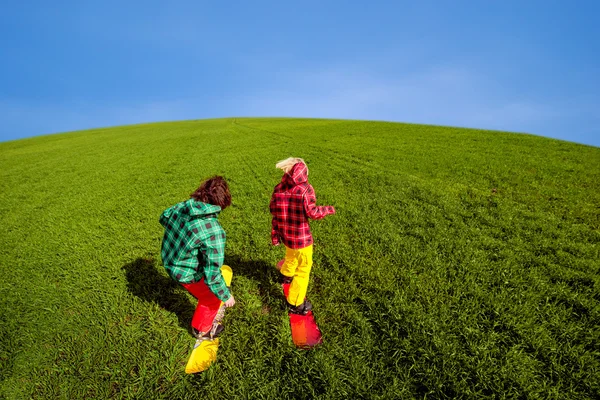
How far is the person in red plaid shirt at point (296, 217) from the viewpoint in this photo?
316cm

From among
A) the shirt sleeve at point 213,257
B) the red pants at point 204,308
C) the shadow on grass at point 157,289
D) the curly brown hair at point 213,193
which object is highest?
the curly brown hair at point 213,193

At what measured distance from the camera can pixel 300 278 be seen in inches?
133

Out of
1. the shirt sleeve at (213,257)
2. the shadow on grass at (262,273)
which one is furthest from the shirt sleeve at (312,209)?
the shadow on grass at (262,273)

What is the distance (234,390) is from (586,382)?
136 inches

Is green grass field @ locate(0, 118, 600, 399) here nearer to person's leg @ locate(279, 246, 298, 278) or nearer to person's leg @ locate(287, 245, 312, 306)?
person's leg @ locate(287, 245, 312, 306)

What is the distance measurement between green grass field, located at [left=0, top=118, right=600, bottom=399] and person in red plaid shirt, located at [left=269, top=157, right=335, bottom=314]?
0.43 m

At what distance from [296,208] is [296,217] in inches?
4.9

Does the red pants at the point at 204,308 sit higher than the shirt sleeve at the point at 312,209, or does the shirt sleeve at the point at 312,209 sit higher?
the shirt sleeve at the point at 312,209

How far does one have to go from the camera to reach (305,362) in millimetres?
2801

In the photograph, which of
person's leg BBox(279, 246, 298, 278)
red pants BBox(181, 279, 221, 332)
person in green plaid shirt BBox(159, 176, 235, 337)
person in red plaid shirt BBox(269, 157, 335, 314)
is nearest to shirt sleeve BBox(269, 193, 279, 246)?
person in red plaid shirt BBox(269, 157, 335, 314)

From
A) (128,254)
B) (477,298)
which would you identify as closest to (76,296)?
(128,254)

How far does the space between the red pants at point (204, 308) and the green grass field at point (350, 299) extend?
276 mm

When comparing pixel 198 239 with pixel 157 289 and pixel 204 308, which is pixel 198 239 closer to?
pixel 204 308

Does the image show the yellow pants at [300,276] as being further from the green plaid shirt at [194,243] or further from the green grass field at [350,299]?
the green plaid shirt at [194,243]
